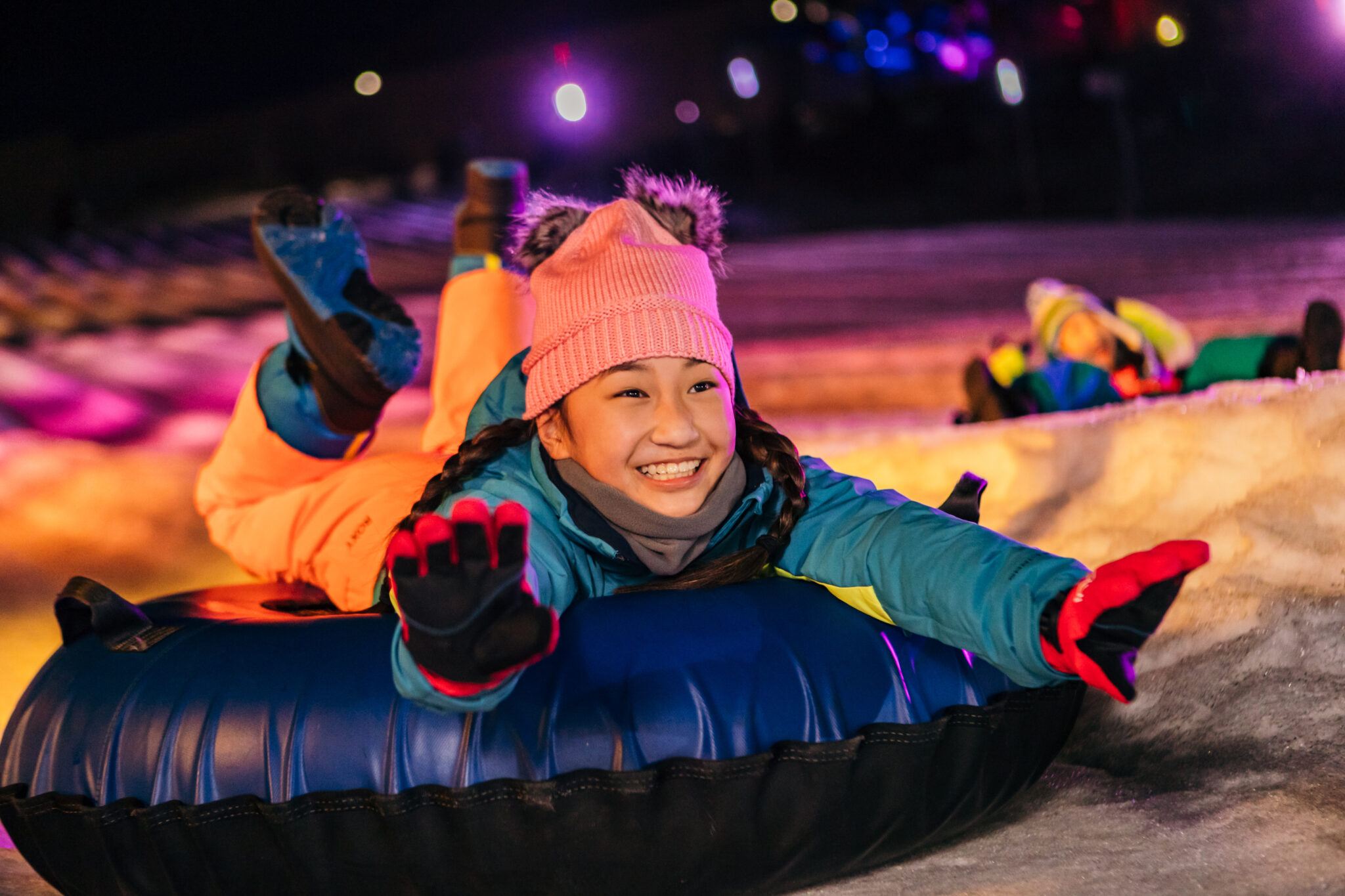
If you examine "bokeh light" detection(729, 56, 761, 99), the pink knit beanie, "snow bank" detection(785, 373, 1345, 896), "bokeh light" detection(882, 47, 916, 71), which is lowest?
"snow bank" detection(785, 373, 1345, 896)

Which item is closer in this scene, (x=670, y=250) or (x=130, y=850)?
(x=130, y=850)

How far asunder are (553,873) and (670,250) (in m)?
0.61

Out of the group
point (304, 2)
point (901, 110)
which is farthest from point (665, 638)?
point (901, 110)

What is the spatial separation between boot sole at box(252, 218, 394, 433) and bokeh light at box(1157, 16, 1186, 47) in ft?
23.0

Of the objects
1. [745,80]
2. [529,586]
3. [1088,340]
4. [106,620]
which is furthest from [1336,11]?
[106,620]

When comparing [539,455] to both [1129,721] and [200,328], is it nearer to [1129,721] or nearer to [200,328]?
[1129,721]

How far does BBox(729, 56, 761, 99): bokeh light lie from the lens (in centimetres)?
996

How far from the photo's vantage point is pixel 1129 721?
4.14ft

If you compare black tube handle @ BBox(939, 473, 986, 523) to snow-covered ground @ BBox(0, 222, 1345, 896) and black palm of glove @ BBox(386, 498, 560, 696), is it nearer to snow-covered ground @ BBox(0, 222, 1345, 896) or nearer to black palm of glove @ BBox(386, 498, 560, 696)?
snow-covered ground @ BBox(0, 222, 1345, 896)

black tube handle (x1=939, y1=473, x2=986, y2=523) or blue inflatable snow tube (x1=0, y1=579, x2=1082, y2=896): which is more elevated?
black tube handle (x1=939, y1=473, x2=986, y2=523)

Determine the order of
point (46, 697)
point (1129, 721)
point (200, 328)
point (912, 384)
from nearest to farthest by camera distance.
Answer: point (46, 697), point (1129, 721), point (912, 384), point (200, 328)

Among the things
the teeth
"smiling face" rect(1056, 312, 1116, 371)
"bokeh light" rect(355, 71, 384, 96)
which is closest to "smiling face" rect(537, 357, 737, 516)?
the teeth

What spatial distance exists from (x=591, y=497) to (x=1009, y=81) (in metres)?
8.26

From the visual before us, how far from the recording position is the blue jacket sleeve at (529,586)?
2.97ft
